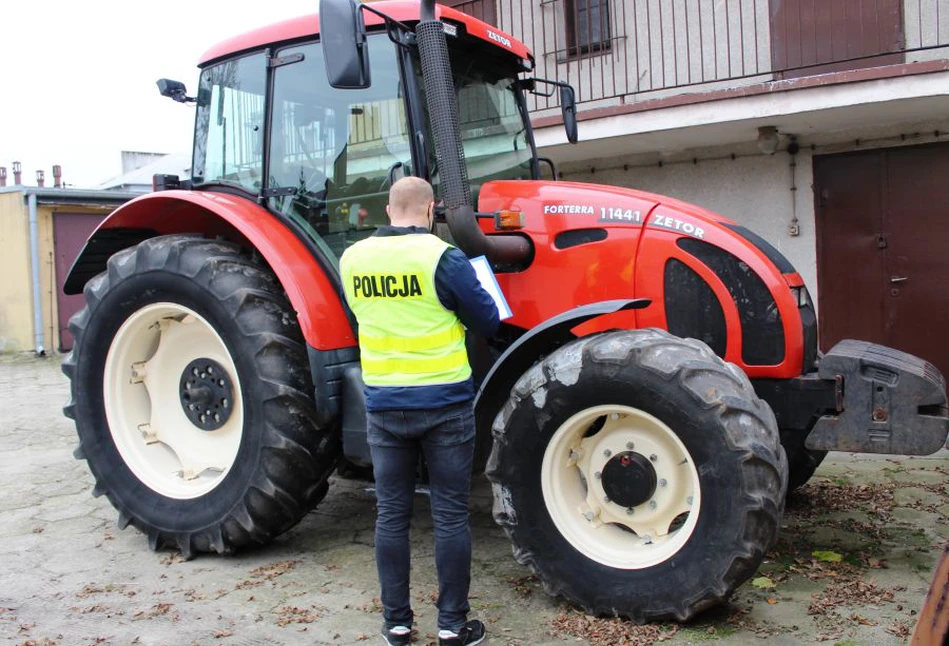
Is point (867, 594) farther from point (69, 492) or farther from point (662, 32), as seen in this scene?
point (662, 32)

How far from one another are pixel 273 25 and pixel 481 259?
2008 millimetres

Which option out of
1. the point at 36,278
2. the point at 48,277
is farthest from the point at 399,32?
the point at 48,277

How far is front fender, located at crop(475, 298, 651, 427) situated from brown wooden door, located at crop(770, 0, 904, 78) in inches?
198

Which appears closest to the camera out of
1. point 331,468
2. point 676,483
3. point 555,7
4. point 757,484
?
point 757,484

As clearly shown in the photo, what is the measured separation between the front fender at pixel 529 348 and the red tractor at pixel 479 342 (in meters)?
0.01

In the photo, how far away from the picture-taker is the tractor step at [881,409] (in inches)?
143

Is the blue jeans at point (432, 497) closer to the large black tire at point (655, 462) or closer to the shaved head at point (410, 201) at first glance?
the large black tire at point (655, 462)

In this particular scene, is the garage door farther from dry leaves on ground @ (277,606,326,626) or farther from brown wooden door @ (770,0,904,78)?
dry leaves on ground @ (277,606,326,626)

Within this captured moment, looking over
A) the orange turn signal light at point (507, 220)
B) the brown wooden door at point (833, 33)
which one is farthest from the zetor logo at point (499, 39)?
the brown wooden door at point (833, 33)

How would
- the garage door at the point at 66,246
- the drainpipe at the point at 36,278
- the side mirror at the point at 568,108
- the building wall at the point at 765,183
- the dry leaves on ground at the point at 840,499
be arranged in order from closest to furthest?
1. the dry leaves on ground at the point at 840,499
2. the side mirror at the point at 568,108
3. the building wall at the point at 765,183
4. the drainpipe at the point at 36,278
5. the garage door at the point at 66,246

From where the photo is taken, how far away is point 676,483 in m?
3.57

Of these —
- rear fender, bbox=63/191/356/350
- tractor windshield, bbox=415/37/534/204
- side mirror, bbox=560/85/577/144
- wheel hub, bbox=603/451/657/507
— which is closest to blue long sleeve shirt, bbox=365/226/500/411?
wheel hub, bbox=603/451/657/507

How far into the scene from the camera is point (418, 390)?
3.37 meters

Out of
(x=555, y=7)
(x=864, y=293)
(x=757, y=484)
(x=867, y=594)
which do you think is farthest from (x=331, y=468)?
(x=555, y=7)
